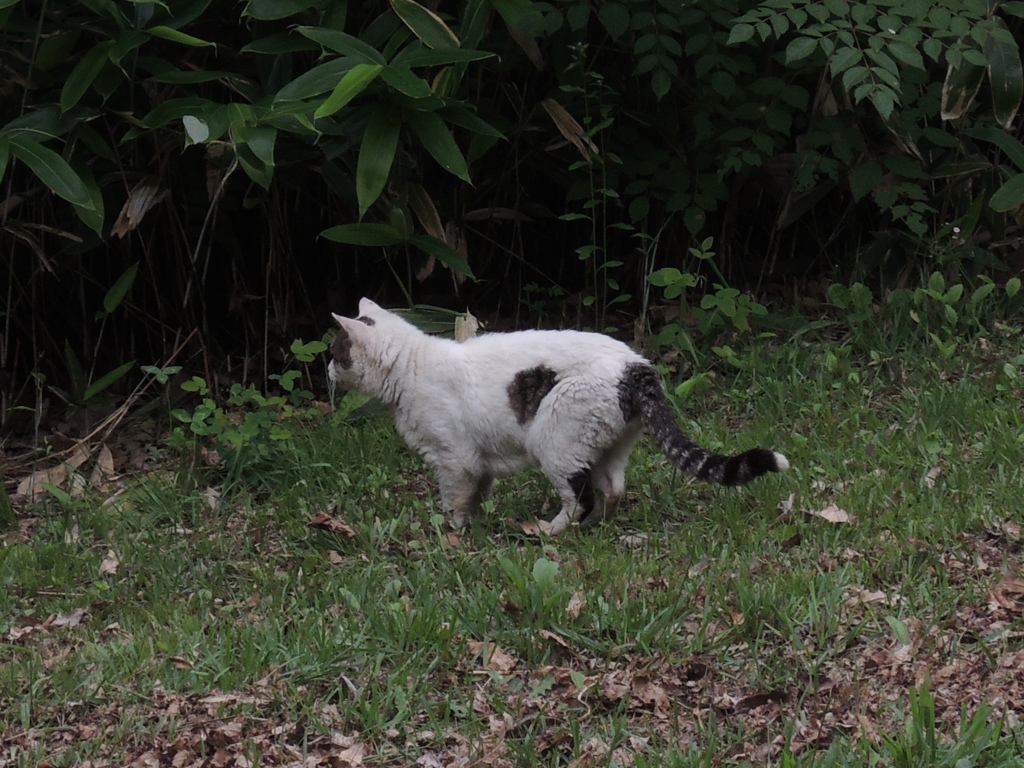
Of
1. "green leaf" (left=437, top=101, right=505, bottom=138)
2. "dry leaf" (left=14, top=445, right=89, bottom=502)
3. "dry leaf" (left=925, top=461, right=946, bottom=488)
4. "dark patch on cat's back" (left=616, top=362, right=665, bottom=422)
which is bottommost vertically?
"dry leaf" (left=14, top=445, right=89, bottom=502)

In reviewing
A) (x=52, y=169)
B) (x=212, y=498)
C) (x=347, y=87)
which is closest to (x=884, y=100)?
(x=347, y=87)

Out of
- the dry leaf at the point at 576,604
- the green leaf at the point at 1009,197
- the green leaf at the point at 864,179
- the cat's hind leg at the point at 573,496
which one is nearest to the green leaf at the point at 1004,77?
the green leaf at the point at 1009,197

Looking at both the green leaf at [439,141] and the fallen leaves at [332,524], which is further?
the green leaf at [439,141]

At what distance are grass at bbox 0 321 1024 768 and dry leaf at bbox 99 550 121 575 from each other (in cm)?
2

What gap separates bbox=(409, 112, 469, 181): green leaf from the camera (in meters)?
5.91

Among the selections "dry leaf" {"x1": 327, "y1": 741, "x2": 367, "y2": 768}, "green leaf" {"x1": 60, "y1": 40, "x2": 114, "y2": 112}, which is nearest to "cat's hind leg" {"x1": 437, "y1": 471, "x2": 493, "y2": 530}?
"dry leaf" {"x1": 327, "y1": 741, "x2": 367, "y2": 768}

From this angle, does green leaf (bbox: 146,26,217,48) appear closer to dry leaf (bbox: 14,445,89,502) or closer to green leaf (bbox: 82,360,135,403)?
green leaf (bbox: 82,360,135,403)

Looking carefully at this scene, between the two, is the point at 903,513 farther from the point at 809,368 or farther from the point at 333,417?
the point at 333,417

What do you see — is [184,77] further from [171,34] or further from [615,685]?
[615,685]

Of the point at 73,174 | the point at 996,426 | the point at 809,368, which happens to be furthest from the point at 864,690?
the point at 73,174

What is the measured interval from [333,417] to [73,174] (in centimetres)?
175

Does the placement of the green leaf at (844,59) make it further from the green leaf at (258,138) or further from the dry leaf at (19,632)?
the dry leaf at (19,632)

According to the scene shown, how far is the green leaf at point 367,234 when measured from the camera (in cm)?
634

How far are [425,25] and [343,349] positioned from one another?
162 centimetres
